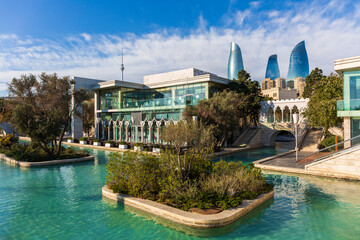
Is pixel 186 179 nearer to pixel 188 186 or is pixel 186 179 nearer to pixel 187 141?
pixel 188 186

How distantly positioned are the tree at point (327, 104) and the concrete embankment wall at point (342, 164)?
794cm

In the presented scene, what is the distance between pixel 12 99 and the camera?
76.0 feet

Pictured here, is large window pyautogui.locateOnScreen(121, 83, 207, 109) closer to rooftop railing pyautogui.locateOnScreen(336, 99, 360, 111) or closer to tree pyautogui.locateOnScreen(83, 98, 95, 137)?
tree pyautogui.locateOnScreen(83, 98, 95, 137)

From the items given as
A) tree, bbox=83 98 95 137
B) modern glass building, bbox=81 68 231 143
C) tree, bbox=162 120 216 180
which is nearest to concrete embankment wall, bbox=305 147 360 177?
tree, bbox=162 120 216 180

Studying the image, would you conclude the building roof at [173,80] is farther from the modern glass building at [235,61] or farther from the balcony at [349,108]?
the modern glass building at [235,61]

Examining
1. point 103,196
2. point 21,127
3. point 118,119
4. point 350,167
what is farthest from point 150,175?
point 118,119

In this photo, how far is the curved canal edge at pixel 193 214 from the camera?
789cm

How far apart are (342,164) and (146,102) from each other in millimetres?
24558

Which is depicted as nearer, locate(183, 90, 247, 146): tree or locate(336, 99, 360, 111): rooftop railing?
locate(336, 99, 360, 111): rooftop railing

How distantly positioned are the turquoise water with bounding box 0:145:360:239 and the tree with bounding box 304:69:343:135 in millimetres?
9575

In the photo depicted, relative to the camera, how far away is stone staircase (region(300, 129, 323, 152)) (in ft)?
87.4

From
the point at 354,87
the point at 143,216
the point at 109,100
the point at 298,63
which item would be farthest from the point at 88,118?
the point at 298,63

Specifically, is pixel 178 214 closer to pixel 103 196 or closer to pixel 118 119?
pixel 103 196

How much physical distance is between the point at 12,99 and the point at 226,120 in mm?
21029
